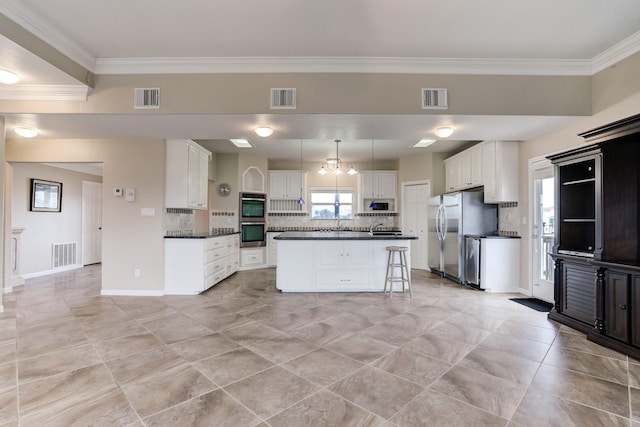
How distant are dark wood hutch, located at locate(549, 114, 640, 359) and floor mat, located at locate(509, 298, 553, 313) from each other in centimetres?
53

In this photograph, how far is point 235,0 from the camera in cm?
244

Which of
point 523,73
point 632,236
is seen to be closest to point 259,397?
point 632,236

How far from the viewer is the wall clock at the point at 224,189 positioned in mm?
6891

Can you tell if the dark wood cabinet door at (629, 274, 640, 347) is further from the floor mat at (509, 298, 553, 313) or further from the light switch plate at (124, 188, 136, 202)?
the light switch plate at (124, 188, 136, 202)

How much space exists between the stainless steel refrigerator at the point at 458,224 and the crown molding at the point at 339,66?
231 centimetres

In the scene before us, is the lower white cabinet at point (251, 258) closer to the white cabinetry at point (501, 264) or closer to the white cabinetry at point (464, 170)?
the white cabinetry at point (464, 170)

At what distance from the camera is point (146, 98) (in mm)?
3408

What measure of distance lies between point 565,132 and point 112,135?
20.3 feet

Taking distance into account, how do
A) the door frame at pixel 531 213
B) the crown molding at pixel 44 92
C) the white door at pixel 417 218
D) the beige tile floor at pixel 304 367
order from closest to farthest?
1. the beige tile floor at pixel 304 367
2. the crown molding at pixel 44 92
3. the door frame at pixel 531 213
4. the white door at pixel 417 218

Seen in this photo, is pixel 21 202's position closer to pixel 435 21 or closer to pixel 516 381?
pixel 435 21

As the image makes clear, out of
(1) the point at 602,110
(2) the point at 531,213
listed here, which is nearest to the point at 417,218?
(2) the point at 531,213

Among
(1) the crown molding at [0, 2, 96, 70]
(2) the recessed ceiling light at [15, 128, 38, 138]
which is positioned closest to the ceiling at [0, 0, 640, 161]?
(1) the crown molding at [0, 2, 96, 70]

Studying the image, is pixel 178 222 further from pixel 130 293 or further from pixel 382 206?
pixel 382 206

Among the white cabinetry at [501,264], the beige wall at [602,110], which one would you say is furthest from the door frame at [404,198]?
the beige wall at [602,110]
